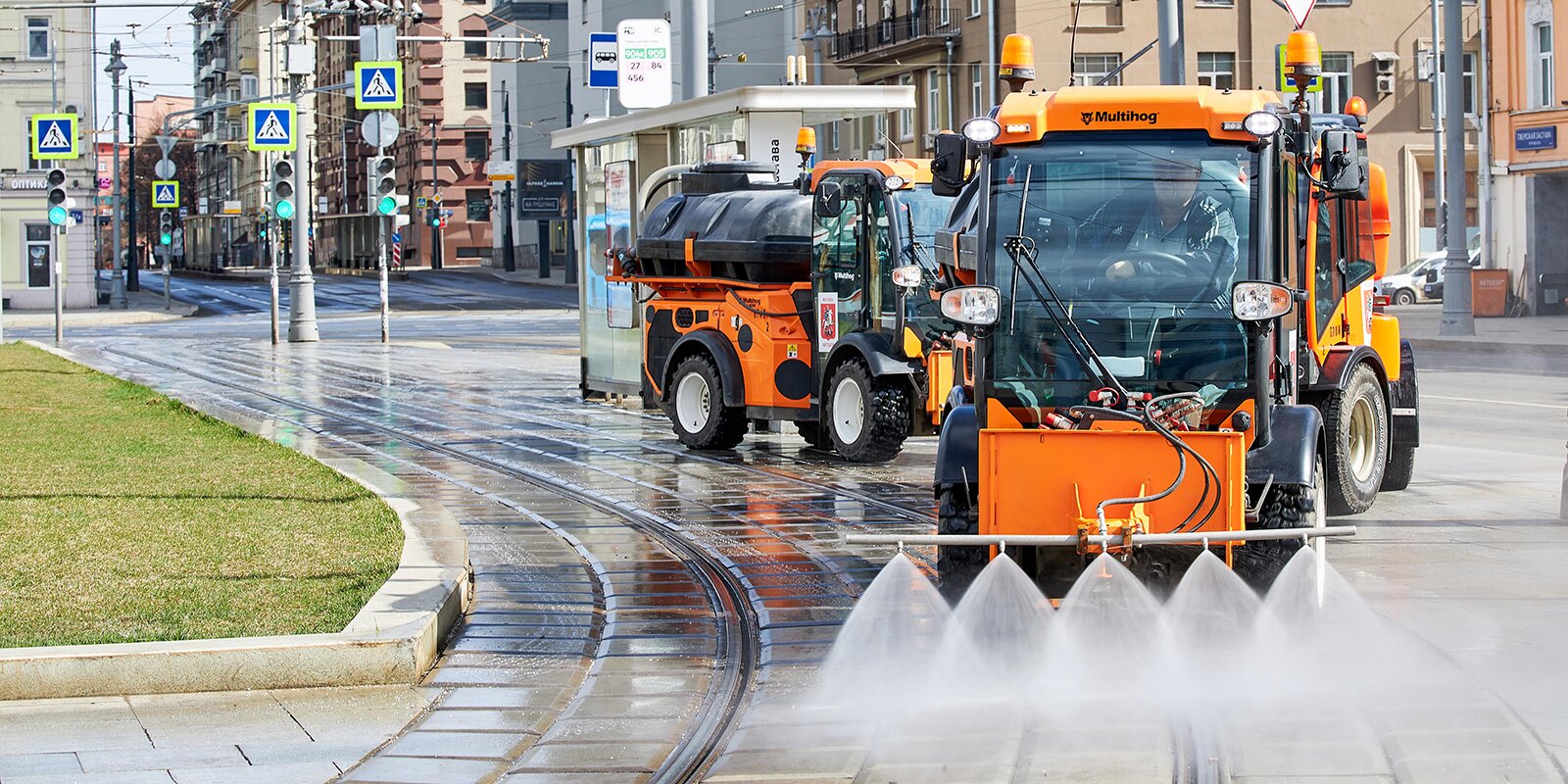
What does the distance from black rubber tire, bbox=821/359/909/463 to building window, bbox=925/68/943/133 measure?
4587 centimetres

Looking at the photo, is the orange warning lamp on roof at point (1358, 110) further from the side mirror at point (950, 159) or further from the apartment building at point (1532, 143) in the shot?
the apartment building at point (1532, 143)

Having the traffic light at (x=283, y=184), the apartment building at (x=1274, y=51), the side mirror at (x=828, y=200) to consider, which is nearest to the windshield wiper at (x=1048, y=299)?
the side mirror at (x=828, y=200)

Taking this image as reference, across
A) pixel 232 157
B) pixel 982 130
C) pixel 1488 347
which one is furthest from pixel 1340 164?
pixel 232 157

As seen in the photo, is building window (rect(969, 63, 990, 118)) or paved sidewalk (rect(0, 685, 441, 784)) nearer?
paved sidewalk (rect(0, 685, 441, 784))

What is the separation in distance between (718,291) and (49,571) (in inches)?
331

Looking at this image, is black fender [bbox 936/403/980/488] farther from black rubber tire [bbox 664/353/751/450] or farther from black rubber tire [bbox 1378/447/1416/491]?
black rubber tire [bbox 664/353/751/450]

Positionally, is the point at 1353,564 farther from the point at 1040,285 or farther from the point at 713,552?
the point at 713,552

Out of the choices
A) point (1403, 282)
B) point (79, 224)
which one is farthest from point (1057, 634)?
point (79, 224)

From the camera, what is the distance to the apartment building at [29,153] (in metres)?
62.6

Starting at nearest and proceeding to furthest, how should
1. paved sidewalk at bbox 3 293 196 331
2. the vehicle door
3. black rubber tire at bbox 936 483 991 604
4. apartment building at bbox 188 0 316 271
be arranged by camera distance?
black rubber tire at bbox 936 483 991 604 < the vehicle door < paved sidewalk at bbox 3 293 196 331 < apartment building at bbox 188 0 316 271

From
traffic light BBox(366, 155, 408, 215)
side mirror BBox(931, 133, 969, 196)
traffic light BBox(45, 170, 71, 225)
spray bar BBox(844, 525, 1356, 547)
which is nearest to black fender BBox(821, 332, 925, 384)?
side mirror BBox(931, 133, 969, 196)

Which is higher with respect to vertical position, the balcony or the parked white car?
the balcony

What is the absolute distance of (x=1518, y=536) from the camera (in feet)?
37.6

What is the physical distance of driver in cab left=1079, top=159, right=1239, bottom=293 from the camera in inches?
352
